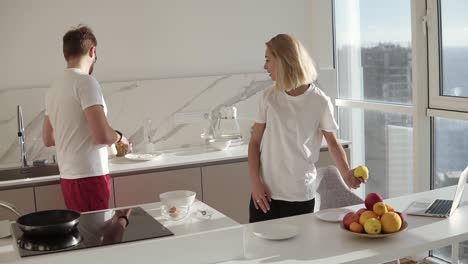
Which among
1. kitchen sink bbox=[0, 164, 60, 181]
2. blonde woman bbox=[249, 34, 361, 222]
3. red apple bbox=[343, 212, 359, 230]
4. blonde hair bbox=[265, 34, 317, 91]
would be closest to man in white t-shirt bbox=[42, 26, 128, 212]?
kitchen sink bbox=[0, 164, 60, 181]

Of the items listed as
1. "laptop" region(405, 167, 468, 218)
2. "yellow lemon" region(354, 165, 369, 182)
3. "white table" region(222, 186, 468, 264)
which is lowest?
"white table" region(222, 186, 468, 264)

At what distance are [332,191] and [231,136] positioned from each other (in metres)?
1.40

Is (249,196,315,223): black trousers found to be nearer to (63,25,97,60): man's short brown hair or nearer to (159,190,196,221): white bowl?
(159,190,196,221): white bowl

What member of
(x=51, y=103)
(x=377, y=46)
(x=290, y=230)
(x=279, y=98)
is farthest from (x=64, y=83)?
(x=377, y=46)

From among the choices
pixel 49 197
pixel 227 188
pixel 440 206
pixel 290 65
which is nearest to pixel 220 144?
pixel 227 188

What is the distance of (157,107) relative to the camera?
14.8 ft

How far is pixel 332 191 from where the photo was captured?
3.41 m

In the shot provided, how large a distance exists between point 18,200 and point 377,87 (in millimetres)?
2673

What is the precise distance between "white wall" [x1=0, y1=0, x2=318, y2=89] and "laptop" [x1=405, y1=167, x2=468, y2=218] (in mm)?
2313

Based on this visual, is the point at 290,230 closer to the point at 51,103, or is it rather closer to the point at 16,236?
the point at 16,236

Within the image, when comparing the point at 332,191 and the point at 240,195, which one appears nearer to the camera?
the point at 332,191

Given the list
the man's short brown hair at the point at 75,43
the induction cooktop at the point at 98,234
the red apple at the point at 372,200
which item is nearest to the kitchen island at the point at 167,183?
the man's short brown hair at the point at 75,43

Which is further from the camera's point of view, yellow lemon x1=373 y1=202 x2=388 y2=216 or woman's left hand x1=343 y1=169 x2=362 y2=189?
woman's left hand x1=343 y1=169 x2=362 y2=189

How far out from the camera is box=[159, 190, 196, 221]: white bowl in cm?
241
